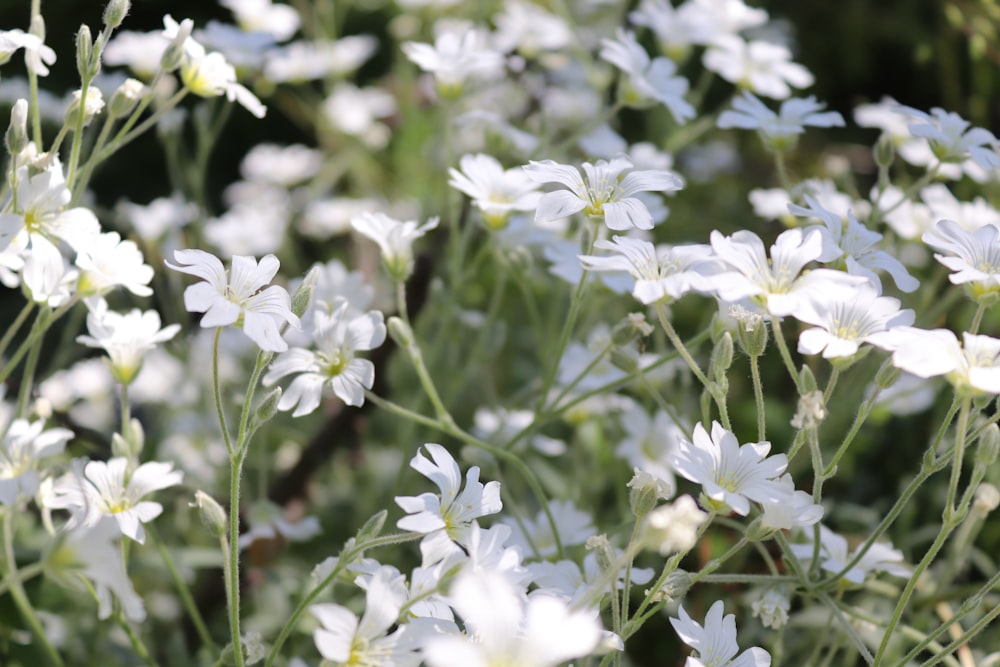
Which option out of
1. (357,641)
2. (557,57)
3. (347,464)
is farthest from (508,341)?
(357,641)

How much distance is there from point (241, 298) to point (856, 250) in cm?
44

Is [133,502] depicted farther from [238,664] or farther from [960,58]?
[960,58]

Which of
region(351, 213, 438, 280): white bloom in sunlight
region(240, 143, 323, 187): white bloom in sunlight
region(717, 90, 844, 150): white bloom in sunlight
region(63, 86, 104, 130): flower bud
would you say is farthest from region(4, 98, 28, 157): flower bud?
region(240, 143, 323, 187): white bloom in sunlight

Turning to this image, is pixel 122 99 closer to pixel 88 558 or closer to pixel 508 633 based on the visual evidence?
pixel 88 558

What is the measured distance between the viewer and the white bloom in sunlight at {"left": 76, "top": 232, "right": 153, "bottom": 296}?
74cm

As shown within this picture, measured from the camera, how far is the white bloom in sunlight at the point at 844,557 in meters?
0.78

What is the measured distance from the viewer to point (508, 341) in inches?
57.2

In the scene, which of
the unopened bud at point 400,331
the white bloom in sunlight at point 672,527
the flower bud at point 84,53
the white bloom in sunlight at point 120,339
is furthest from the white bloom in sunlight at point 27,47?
the white bloom in sunlight at point 672,527

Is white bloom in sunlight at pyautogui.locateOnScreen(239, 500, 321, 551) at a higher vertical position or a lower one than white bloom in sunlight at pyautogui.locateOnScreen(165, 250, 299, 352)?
lower

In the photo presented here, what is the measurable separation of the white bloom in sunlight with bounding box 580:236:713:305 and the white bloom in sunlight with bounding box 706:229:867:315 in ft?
0.05

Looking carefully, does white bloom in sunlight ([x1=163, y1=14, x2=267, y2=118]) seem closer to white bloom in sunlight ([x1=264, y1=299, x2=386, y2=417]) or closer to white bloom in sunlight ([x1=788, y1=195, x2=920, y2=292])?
white bloom in sunlight ([x1=264, y1=299, x2=386, y2=417])

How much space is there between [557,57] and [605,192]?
59cm

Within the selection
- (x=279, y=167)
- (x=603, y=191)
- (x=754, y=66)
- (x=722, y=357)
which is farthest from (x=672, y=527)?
(x=279, y=167)

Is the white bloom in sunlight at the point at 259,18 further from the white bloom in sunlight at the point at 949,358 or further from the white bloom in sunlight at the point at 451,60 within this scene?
the white bloom in sunlight at the point at 949,358
